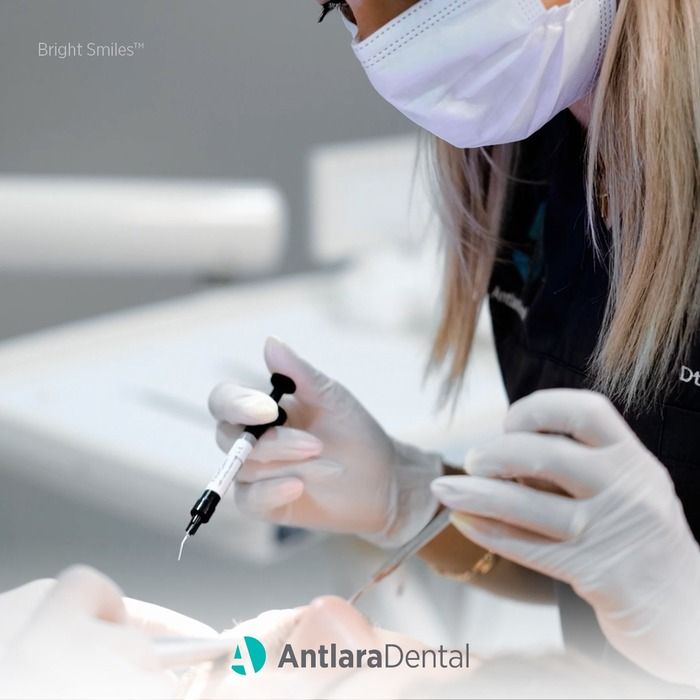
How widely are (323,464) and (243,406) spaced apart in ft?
0.39

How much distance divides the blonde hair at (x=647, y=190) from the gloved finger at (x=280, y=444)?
10.2 inches

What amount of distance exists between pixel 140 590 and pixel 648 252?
495 mm

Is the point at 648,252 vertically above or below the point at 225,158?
below

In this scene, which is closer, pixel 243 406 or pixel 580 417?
pixel 580 417

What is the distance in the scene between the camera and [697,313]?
2.54 ft

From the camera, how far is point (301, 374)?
2.95ft

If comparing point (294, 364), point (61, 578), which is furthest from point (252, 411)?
point (61, 578)

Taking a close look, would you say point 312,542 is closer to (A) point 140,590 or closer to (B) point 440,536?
(B) point 440,536

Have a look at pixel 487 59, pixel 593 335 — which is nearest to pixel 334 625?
pixel 593 335

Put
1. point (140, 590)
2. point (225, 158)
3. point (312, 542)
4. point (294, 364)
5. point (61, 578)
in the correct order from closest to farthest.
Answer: point (61, 578) → point (140, 590) → point (294, 364) → point (312, 542) → point (225, 158)

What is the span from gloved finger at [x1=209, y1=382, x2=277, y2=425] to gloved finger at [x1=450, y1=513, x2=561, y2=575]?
0.20 metres

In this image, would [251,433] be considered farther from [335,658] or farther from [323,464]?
[335,658]

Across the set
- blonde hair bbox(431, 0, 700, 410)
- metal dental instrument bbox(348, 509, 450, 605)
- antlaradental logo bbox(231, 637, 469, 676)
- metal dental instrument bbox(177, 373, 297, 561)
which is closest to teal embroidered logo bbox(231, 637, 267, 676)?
antlaradental logo bbox(231, 637, 469, 676)

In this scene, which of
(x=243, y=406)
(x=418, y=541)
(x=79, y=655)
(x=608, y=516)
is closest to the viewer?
(x=79, y=655)
